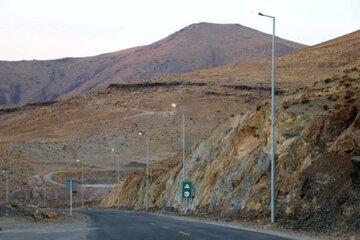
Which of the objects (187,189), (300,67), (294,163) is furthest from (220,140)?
(300,67)

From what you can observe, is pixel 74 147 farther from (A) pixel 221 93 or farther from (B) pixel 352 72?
(B) pixel 352 72

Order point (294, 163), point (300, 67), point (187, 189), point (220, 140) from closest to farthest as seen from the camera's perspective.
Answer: point (294, 163) → point (187, 189) → point (220, 140) → point (300, 67)

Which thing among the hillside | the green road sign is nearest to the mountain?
the hillside

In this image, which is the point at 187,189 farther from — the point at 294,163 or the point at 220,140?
the point at 294,163

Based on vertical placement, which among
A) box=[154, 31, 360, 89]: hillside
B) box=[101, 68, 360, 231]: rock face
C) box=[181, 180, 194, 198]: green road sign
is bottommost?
box=[181, 180, 194, 198]: green road sign

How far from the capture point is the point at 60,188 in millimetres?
103812

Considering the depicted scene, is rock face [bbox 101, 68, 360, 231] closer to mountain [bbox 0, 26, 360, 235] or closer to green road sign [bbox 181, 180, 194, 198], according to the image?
mountain [bbox 0, 26, 360, 235]

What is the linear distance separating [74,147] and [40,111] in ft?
168

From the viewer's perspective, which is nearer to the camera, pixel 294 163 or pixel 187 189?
pixel 294 163

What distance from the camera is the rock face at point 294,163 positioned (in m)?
29.1

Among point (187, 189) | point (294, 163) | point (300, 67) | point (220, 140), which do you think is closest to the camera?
point (294, 163)

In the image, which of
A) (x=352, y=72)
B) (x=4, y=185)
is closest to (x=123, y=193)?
(x=4, y=185)

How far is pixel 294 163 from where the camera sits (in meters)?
34.8

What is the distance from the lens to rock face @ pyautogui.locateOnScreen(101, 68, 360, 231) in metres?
29.1
